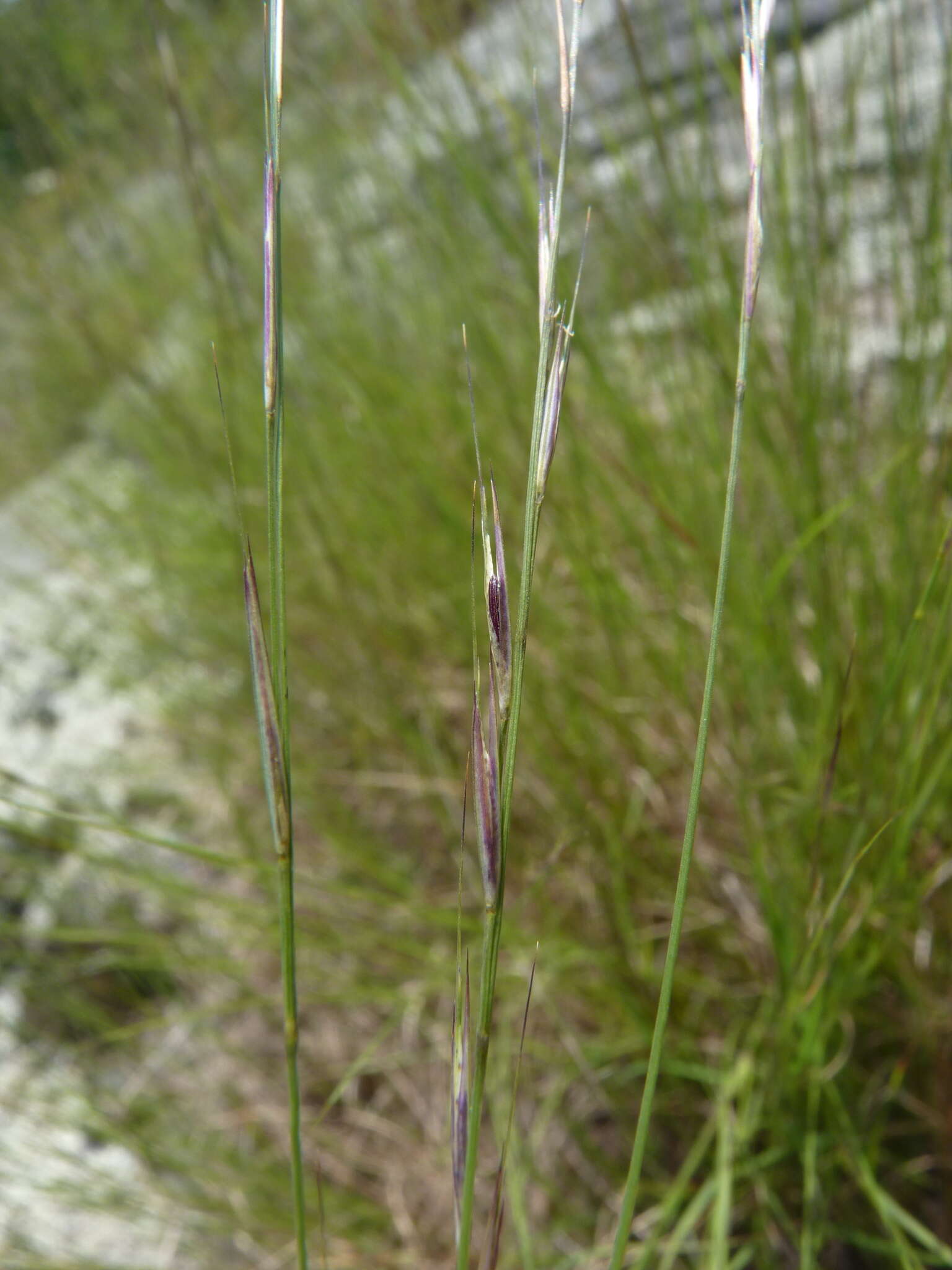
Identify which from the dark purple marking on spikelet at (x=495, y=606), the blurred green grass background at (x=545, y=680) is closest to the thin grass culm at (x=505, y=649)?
the dark purple marking on spikelet at (x=495, y=606)

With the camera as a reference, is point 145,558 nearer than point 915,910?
No

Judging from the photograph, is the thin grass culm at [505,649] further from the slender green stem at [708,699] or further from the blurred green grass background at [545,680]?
the blurred green grass background at [545,680]

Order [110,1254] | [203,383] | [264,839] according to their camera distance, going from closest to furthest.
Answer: [110,1254]
[264,839]
[203,383]

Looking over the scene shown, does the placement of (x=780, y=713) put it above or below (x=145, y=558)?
below

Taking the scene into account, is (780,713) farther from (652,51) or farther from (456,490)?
(652,51)

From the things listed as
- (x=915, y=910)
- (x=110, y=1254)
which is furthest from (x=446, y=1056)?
(x=110, y=1254)

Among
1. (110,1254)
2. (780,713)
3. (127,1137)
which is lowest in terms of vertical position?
(110,1254)
